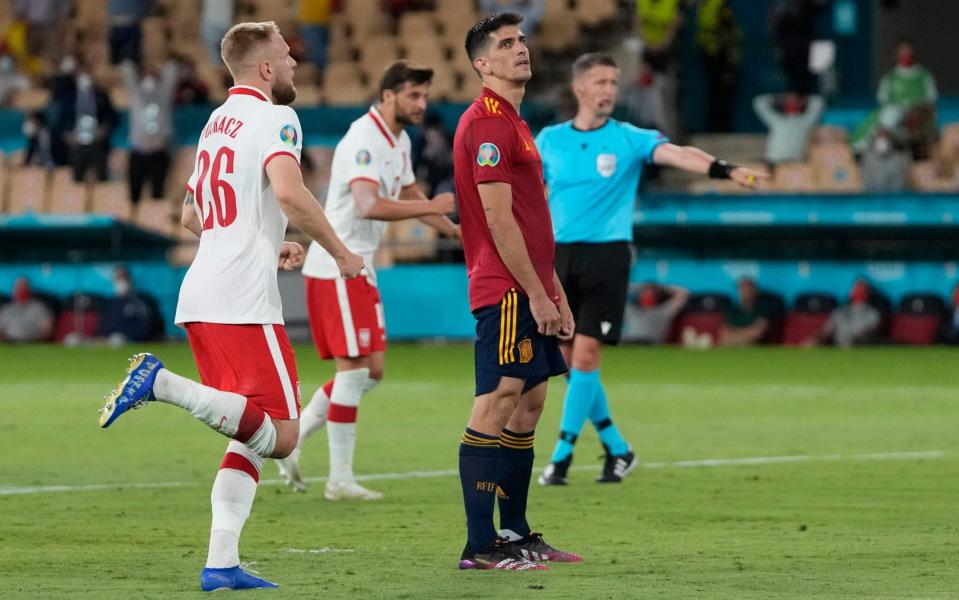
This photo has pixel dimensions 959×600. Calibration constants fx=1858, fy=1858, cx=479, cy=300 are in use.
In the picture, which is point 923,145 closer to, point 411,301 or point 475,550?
point 411,301

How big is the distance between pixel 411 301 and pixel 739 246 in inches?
181

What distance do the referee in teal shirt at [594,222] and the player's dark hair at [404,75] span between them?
3.58 ft

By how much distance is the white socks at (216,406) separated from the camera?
6.82 metres

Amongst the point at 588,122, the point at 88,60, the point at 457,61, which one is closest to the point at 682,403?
the point at 588,122

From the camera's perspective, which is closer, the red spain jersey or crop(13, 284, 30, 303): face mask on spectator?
the red spain jersey

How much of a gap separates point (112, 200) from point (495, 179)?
21.9 m

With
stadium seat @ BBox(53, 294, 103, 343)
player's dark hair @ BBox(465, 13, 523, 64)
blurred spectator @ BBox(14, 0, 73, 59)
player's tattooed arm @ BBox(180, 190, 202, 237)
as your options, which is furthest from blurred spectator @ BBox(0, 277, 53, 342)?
player's dark hair @ BBox(465, 13, 523, 64)

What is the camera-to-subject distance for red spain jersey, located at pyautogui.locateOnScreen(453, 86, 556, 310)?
7.46 meters

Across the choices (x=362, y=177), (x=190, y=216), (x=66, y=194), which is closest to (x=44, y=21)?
(x=66, y=194)

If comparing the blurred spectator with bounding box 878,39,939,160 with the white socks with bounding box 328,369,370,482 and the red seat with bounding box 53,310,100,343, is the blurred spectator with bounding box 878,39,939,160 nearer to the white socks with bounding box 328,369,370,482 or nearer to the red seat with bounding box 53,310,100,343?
the red seat with bounding box 53,310,100,343

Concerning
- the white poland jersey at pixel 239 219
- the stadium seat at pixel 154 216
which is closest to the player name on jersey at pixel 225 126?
the white poland jersey at pixel 239 219

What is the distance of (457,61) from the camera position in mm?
28922

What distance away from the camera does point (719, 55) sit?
2869cm

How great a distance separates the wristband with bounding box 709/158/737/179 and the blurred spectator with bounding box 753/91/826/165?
16048mm
